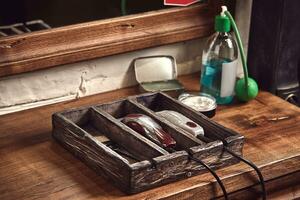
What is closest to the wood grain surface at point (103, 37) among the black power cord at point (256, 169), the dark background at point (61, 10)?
the dark background at point (61, 10)

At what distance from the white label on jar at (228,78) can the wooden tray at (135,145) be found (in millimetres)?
181

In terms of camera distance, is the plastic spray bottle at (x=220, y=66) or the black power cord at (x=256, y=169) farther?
the plastic spray bottle at (x=220, y=66)

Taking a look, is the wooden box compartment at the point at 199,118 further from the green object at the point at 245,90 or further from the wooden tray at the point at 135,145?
the green object at the point at 245,90

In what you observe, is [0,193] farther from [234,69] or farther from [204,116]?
[234,69]

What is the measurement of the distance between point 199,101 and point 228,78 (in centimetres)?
10

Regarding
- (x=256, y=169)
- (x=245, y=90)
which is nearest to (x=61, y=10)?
(x=245, y=90)

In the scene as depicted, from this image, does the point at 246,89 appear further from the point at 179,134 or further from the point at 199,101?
the point at 179,134

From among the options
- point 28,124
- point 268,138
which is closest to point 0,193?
point 28,124

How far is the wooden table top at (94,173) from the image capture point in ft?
4.59

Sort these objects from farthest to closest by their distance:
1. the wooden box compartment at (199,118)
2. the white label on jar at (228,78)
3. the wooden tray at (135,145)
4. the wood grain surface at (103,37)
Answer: the white label on jar at (228,78) < the wood grain surface at (103,37) < the wooden box compartment at (199,118) < the wooden tray at (135,145)

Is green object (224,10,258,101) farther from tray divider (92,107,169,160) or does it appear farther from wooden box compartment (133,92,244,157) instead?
tray divider (92,107,169,160)

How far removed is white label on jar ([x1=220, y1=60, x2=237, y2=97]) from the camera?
5.82 ft

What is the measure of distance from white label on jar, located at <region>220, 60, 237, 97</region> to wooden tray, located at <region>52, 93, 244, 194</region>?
18 centimetres

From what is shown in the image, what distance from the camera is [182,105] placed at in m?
1.64
